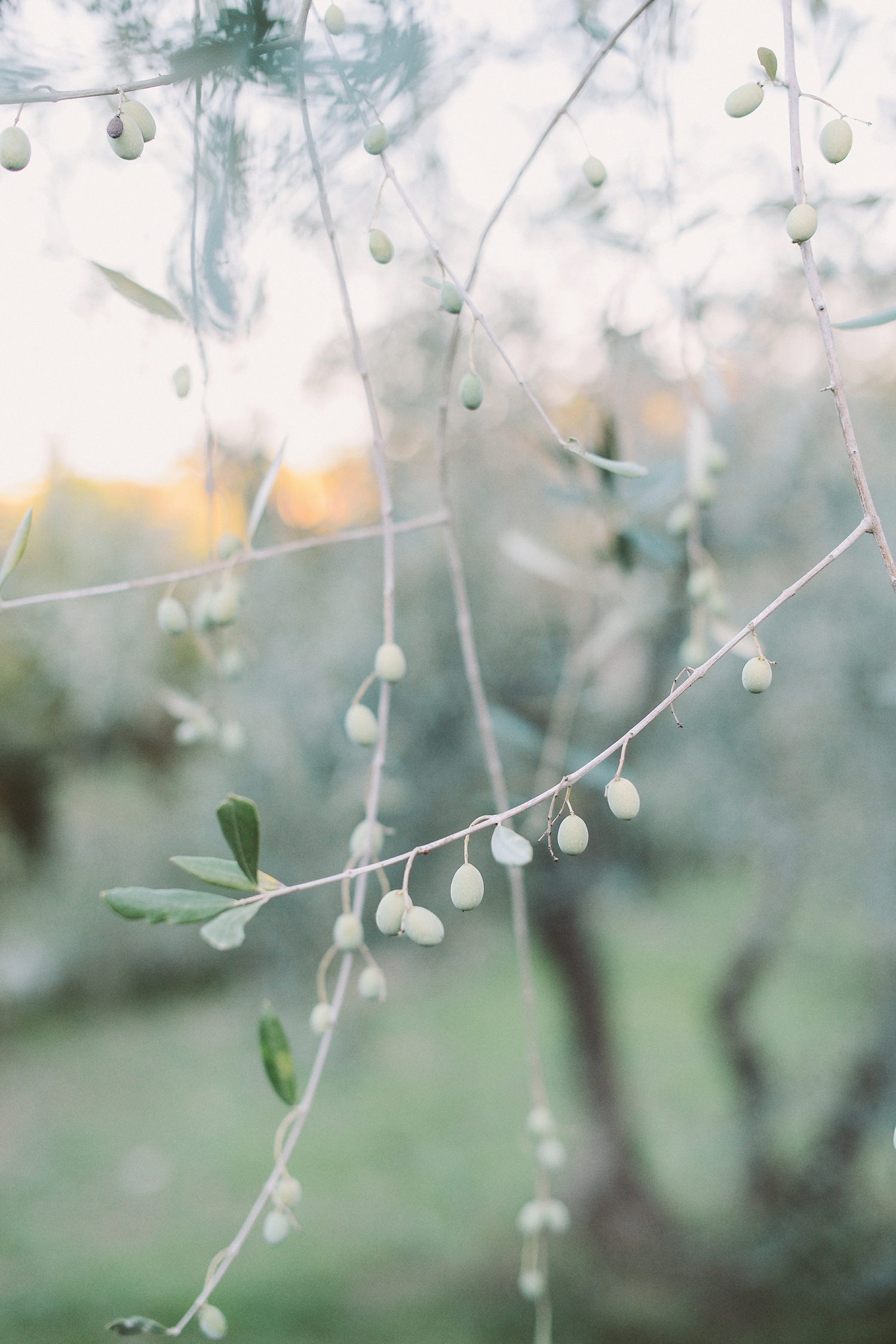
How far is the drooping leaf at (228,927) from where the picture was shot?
1.70 ft

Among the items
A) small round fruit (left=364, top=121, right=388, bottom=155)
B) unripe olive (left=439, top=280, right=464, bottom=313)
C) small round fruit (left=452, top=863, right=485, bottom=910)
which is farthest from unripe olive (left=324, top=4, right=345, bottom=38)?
small round fruit (left=452, top=863, right=485, bottom=910)

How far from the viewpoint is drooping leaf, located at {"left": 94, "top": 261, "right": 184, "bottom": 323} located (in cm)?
71

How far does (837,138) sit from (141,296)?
1.67ft

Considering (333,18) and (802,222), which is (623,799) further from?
(333,18)

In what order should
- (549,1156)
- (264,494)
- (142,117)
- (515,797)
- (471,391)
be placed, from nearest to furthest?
(142,117)
(471,391)
(264,494)
(549,1156)
(515,797)

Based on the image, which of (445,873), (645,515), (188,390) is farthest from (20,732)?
(188,390)

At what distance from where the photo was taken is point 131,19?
790 millimetres

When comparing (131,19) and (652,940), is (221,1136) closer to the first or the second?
(652,940)

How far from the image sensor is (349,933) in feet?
2.33

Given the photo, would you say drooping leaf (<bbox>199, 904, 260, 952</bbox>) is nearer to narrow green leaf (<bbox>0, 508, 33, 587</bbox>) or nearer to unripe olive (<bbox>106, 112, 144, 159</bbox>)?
narrow green leaf (<bbox>0, 508, 33, 587</bbox>)

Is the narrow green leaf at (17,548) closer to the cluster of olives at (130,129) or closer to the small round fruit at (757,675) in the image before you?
the cluster of olives at (130,129)

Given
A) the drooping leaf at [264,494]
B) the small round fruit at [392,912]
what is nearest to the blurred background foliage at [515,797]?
the drooping leaf at [264,494]

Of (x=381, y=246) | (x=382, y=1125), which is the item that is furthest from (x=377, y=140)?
(x=382, y=1125)

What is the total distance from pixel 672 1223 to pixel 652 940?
7.82 feet
